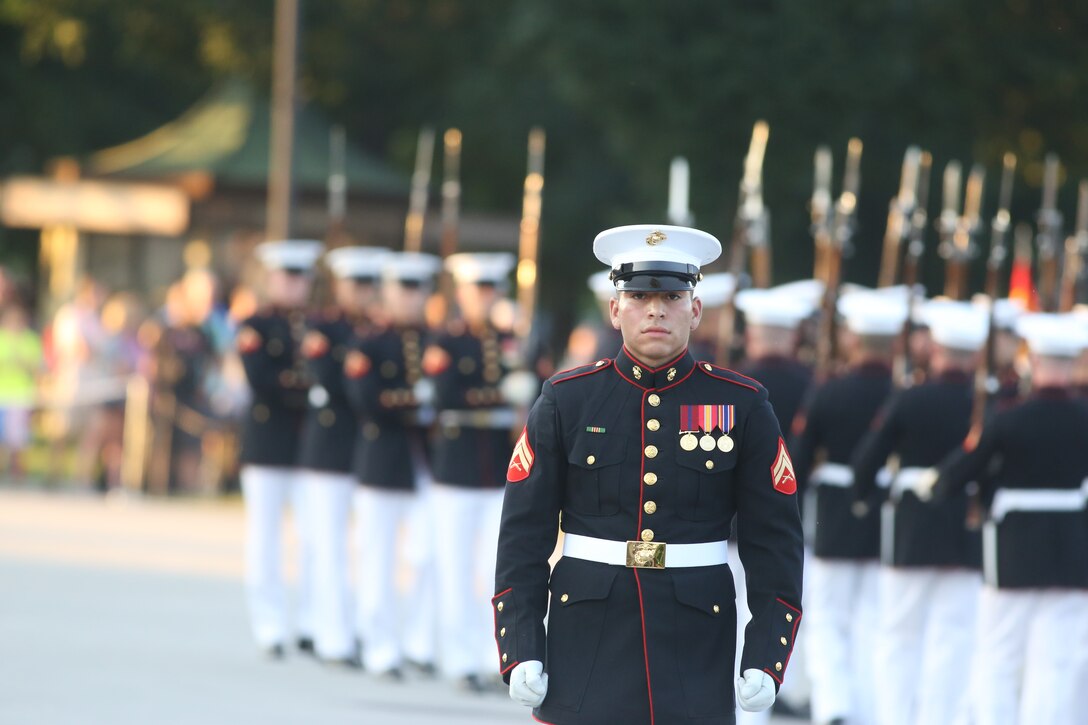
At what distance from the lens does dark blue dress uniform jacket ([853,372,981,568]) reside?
8555mm

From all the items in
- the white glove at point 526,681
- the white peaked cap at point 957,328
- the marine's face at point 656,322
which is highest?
the white peaked cap at point 957,328

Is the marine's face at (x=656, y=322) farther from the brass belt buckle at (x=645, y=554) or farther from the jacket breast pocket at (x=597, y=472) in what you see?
the brass belt buckle at (x=645, y=554)

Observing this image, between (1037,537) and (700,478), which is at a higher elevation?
(700,478)

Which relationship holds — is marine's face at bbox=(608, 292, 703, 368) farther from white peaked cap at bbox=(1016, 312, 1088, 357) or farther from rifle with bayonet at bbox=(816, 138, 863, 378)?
rifle with bayonet at bbox=(816, 138, 863, 378)

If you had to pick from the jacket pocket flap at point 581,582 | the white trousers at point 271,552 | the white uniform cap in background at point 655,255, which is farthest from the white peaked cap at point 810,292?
the jacket pocket flap at point 581,582

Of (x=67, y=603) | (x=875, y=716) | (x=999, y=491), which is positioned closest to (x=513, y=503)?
(x=999, y=491)

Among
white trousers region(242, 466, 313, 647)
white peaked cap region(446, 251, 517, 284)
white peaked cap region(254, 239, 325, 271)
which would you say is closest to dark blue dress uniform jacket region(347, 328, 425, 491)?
white peaked cap region(446, 251, 517, 284)

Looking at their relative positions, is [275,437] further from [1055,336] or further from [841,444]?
[1055,336]

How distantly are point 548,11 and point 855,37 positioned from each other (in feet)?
9.22

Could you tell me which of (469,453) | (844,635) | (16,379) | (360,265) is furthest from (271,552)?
(16,379)

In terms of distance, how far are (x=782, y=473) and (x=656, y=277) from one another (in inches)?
24.1

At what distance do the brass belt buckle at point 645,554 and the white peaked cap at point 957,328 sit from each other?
3984 mm

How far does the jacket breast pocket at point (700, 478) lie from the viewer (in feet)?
16.7

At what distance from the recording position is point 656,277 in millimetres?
5066
